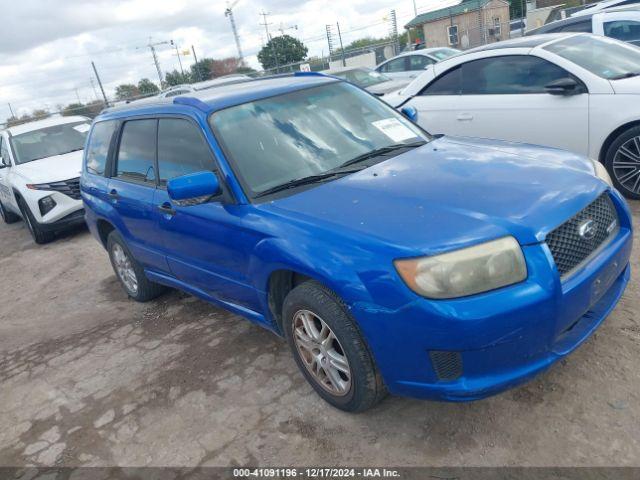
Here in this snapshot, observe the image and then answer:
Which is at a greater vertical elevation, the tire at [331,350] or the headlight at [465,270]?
the headlight at [465,270]

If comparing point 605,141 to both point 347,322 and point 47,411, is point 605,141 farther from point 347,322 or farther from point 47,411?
point 47,411

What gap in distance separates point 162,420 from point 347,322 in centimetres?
142

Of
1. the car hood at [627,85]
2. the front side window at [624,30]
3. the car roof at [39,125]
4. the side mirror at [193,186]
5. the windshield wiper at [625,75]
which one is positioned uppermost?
the car roof at [39,125]

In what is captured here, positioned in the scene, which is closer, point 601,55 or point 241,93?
point 241,93

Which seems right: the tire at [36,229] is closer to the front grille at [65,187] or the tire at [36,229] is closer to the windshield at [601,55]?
the front grille at [65,187]

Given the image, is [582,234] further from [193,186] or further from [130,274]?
[130,274]

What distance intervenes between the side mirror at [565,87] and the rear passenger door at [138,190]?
360 centimetres

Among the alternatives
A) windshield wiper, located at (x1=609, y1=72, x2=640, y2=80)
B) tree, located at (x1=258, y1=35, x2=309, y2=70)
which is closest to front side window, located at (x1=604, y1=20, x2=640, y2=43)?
windshield wiper, located at (x1=609, y1=72, x2=640, y2=80)

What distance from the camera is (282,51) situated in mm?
53906

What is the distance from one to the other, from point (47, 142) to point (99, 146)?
4.83 metres

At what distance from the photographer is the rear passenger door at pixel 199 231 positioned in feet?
10.5

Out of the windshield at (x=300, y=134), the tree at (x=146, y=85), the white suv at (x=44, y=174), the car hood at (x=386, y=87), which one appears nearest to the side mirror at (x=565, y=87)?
the windshield at (x=300, y=134)

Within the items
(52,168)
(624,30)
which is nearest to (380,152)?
(52,168)

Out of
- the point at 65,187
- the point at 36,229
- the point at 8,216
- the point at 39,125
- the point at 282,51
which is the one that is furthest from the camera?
the point at 282,51
